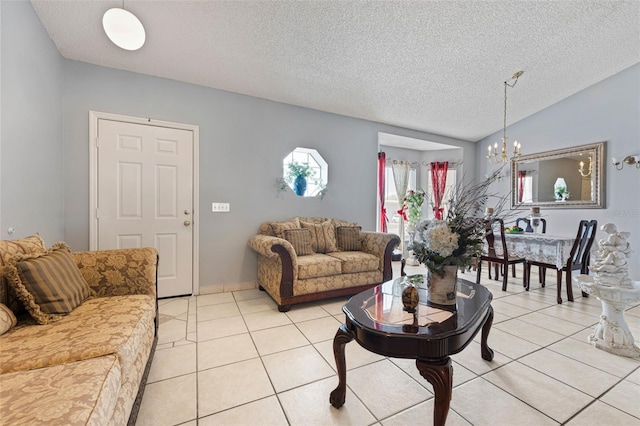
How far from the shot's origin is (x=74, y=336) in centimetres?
120

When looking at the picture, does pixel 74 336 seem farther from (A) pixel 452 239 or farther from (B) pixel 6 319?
(A) pixel 452 239

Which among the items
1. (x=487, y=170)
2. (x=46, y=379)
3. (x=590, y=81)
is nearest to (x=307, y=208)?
(x=46, y=379)

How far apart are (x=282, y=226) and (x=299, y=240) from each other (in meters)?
0.33

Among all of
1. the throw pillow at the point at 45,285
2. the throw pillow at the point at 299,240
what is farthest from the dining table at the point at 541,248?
the throw pillow at the point at 45,285

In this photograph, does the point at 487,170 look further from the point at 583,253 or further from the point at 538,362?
the point at 538,362

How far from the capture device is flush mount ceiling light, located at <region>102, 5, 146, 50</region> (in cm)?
193

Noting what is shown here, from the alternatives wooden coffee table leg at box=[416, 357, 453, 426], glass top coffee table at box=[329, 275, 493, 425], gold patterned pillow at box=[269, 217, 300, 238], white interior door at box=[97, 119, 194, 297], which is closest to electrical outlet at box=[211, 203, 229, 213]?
white interior door at box=[97, 119, 194, 297]

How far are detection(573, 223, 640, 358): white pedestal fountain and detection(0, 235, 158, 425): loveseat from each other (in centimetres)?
301

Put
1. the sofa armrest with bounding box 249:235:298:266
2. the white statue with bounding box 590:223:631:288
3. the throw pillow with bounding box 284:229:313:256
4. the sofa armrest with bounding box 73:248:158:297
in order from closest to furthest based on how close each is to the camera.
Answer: the sofa armrest with bounding box 73:248:158:297 < the white statue with bounding box 590:223:631:288 < the sofa armrest with bounding box 249:235:298:266 < the throw pillow with bounding box 284:229:313:256

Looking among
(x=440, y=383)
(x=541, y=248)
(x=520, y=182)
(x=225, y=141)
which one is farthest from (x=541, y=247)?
(x=225, y=141)

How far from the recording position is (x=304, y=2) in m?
2.22

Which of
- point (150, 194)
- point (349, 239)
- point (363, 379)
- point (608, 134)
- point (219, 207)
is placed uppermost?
point (608, 134)

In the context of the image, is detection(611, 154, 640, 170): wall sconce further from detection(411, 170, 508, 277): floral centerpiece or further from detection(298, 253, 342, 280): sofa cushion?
detection(298, 253, 342, 280): sofa cushion

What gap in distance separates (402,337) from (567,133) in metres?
5.11
